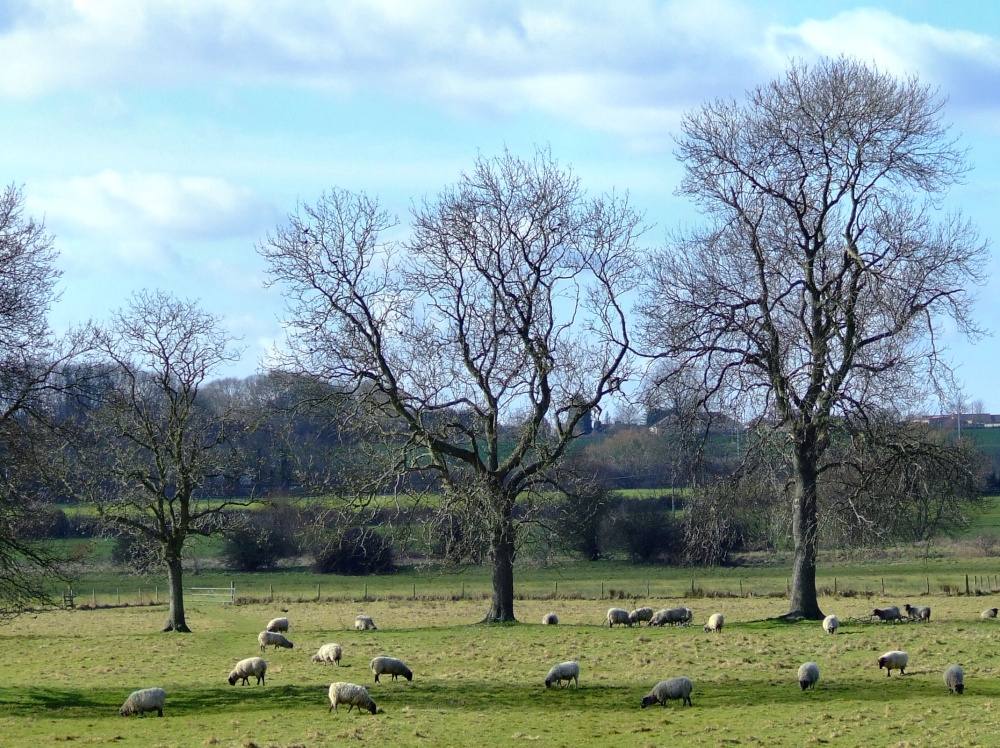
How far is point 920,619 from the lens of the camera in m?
32.0

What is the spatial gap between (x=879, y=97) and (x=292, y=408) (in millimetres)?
17358

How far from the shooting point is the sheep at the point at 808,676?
20.2 meters

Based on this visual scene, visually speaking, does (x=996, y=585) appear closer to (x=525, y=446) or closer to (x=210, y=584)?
(x=525, y=446)

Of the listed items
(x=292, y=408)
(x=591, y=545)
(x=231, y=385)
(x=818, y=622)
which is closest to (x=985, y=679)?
(x=818, y=622)

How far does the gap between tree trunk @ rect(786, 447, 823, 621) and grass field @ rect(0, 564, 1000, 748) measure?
1093mm

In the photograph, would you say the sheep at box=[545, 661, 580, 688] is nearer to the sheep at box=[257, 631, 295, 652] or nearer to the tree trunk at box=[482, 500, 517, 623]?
the tree trunk at box=[482, 500, 517, 623]

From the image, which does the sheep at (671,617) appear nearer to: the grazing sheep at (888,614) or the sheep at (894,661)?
the grazing sheep at (888,614)

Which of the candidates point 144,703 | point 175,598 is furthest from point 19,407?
point 175,598

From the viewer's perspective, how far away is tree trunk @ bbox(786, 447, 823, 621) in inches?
1176

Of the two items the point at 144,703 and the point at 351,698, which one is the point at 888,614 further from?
the point at 144,703

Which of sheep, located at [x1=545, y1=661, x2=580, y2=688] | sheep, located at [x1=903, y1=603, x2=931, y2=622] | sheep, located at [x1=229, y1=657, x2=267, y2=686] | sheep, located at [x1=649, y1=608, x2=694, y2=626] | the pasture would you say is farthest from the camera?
sheep, located at [x1=649, y1=608, x2=694, y2=626]

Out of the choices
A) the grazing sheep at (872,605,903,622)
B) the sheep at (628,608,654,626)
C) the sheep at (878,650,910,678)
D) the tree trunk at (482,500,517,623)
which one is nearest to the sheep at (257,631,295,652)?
the tree trunk at (482,500,517,623)

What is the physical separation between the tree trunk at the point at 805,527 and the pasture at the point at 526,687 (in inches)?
39.0

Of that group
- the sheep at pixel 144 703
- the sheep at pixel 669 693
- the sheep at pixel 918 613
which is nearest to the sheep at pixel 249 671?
the sheep at pixel 144 703
